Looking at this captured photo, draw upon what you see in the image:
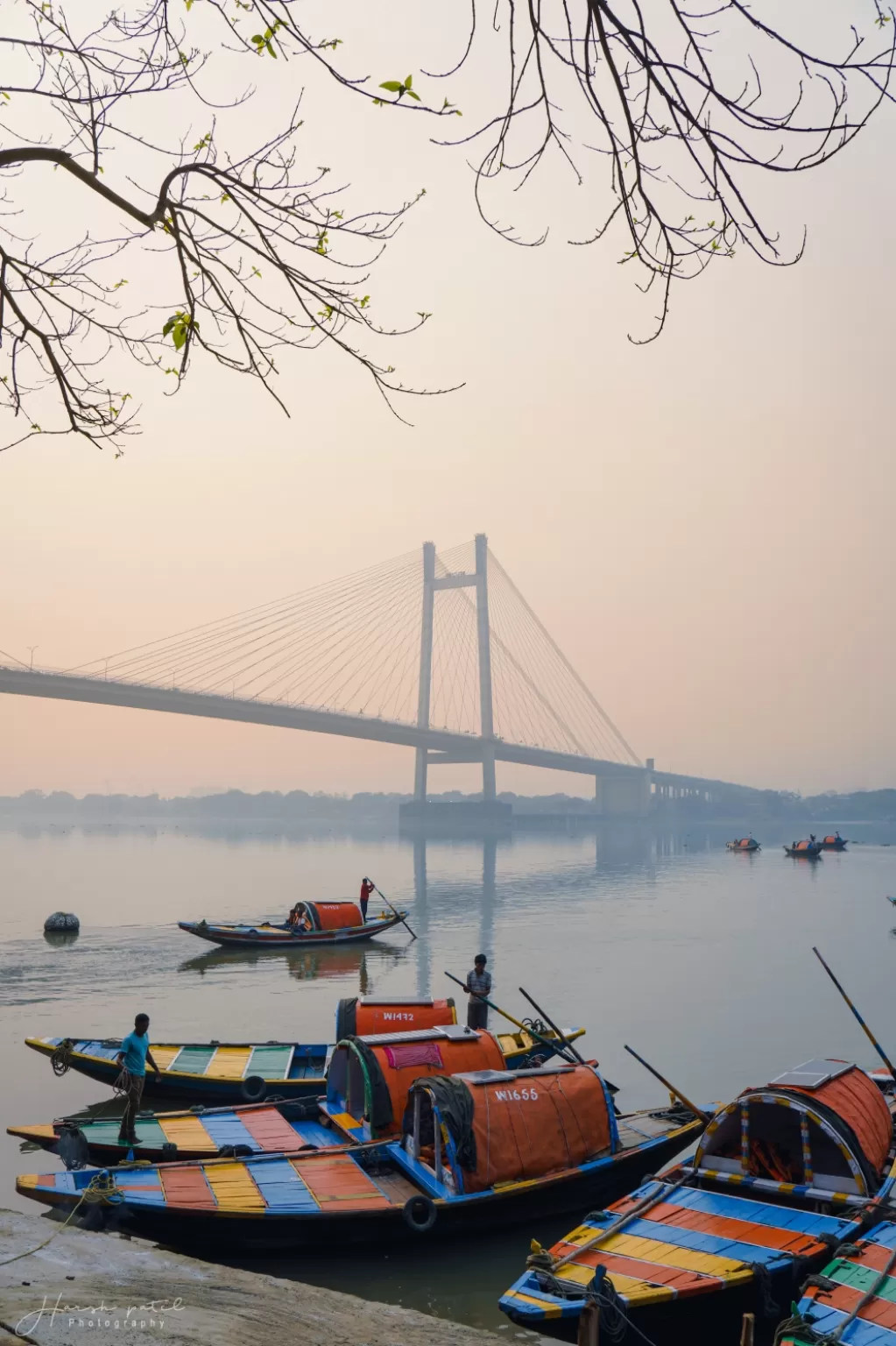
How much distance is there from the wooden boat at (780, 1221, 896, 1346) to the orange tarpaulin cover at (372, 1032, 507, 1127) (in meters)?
3.62

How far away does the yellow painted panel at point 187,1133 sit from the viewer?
9.42m

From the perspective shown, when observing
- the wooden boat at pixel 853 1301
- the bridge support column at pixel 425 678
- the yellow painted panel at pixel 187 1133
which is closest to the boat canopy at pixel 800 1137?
the wooden boat at pixel 853 1301

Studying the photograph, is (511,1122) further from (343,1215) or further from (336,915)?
(336,915)

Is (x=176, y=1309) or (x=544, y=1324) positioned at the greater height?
(x=176, y=1309)

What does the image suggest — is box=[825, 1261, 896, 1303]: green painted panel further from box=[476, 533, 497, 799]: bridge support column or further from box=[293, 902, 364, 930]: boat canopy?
box=[476, 533, 497, 799]: bridge support column

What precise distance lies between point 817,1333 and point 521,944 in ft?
71.7

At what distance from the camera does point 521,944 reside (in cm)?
2761

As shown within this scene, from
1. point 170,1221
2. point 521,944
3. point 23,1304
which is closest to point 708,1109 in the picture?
point 170,1221

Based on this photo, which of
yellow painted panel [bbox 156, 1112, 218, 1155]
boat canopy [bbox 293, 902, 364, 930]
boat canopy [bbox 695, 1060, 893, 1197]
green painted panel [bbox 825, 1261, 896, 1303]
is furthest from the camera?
boat canopy [bbox 293, 902, 364, 930]

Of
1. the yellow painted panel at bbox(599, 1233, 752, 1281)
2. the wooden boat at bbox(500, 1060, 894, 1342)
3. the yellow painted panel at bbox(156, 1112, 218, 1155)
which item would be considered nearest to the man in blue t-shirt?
the yellow painted panel at bbox(156, 1112, 218, 1155)

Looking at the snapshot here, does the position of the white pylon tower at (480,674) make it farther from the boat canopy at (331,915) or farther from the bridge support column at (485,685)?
the boat canopy at (331,915)

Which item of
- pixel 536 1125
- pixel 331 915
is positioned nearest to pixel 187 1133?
pixel 536 1125

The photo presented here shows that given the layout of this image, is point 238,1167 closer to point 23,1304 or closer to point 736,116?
point 23,1304

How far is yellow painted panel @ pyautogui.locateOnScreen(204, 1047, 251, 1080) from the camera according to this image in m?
12.0
